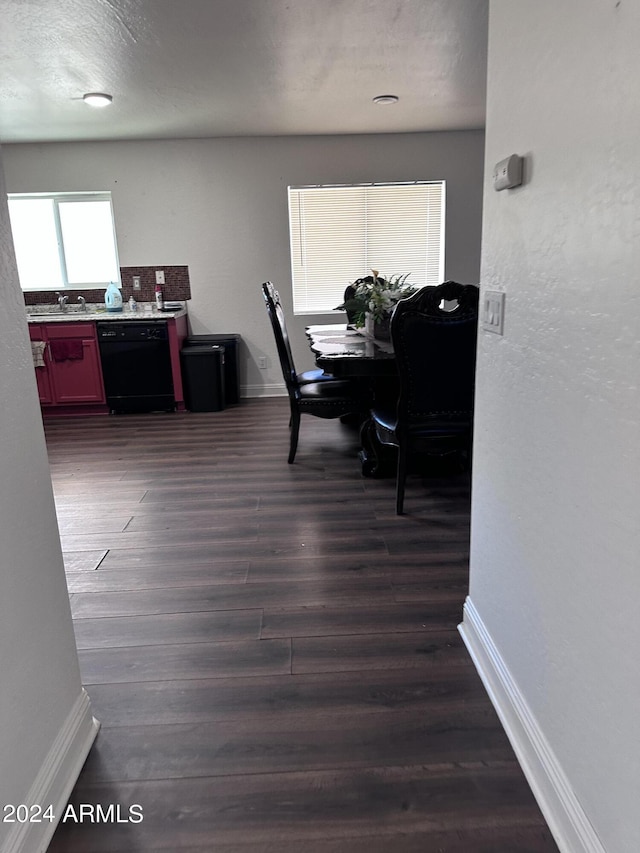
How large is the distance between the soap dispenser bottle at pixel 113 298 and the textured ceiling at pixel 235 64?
1.31 m

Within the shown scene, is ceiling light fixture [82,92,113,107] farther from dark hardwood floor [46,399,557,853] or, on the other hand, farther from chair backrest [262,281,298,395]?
dark hardwood floor [46,399,557,853]

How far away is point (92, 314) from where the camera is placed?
5.13 metres

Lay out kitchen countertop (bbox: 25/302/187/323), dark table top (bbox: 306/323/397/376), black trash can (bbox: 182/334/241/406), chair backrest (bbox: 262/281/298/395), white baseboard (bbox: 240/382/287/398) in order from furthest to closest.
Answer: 1. white baseboard (bbox: 240/382/287/398)
2. black trash can (bbox: 182/334/241/406)
3. kitchen countertop (bbox: 25/302/187/323)
4. chair backrest (bbox: 262/281/298/395)
5. dark table top (bbox: 306/323/397/376)

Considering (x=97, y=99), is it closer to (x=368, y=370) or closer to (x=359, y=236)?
(x=359, y=236)

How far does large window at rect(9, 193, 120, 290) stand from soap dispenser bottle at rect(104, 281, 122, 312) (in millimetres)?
182

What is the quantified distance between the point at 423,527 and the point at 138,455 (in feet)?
7.26

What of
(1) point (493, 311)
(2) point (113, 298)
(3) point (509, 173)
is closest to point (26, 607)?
(1) point (493, 311)

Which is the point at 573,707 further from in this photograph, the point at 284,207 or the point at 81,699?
the point at 284,207

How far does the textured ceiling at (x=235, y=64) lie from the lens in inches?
104

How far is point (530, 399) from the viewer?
4.25 ft

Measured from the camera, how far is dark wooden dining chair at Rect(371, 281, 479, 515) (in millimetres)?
2469

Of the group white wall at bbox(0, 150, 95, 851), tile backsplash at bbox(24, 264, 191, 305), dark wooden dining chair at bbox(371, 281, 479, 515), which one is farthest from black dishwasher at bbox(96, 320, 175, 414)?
white wall at bbox(0, 150, 95, 851)

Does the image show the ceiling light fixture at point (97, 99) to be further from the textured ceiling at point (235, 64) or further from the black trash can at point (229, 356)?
the black trash can at point (229, 356)

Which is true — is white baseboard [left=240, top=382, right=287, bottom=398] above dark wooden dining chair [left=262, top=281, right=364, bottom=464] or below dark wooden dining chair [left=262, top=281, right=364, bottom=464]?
below
